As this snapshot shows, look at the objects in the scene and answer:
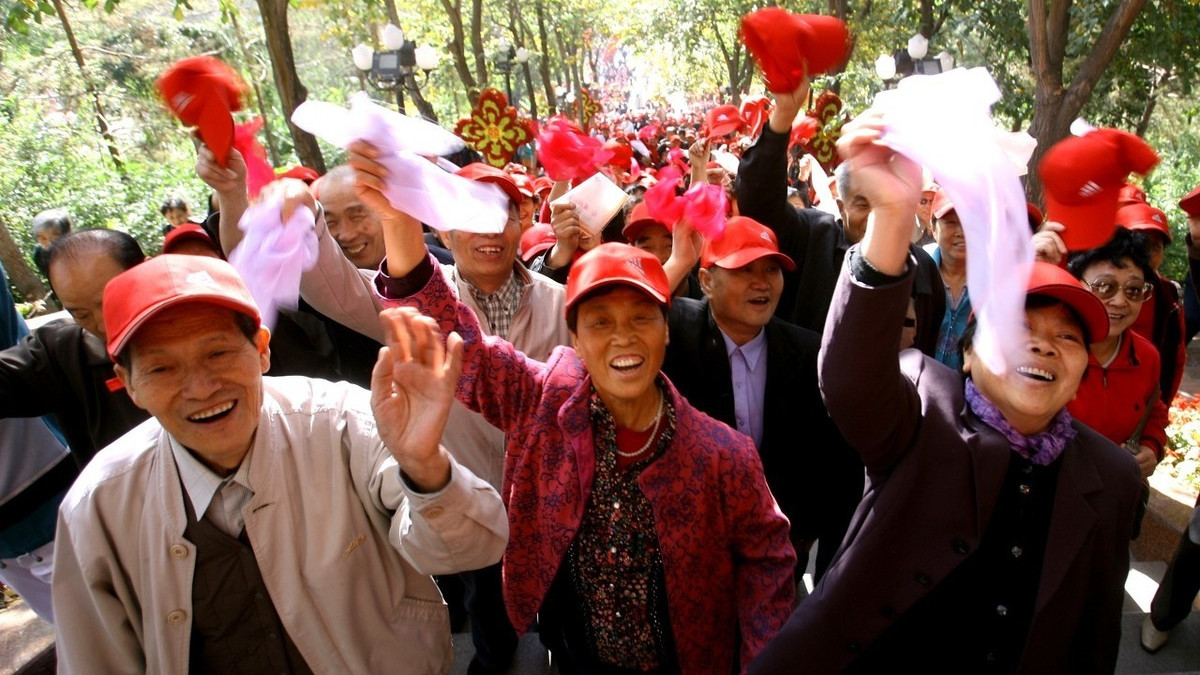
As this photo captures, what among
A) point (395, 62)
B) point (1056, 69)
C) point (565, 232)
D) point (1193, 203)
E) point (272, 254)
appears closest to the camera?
point (272, 254)

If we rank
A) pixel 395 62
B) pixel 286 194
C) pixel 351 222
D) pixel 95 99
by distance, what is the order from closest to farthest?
pixel 286 194 < pixel 351 222 < pixel 395 62 < pixel 95 99

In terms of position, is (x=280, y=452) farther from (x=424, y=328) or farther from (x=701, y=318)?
(x=701, y=318)

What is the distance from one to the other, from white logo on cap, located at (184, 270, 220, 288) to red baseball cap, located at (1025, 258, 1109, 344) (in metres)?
1.76

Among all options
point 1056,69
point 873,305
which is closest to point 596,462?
point 873,305

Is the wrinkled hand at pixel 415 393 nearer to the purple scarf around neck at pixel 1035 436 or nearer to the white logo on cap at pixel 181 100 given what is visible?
the white logo on cap at pixel 181 100

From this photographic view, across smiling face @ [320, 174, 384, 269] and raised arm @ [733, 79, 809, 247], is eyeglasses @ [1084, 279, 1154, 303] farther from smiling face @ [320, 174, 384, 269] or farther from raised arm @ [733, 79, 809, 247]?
smiling face @ [320, 174, 384, 269]

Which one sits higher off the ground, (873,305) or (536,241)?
(873,305)

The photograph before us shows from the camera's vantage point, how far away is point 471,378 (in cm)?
194

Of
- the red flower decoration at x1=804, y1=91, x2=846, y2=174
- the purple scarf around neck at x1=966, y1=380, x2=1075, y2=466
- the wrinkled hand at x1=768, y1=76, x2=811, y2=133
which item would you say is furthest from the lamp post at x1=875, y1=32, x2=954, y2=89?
the purple scarf around neck at x1=966, y1=380, x2=1075, y2=466

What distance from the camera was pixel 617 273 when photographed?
1868 mm

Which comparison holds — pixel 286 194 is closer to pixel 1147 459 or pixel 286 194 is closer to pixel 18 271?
pixel 1147 459

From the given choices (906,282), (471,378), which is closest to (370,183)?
(471,378)

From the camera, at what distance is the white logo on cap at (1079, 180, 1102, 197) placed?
160 cm

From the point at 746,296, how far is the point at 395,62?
10.6 metres
